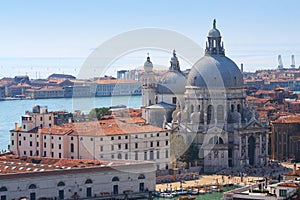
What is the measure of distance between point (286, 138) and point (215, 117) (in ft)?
10.9

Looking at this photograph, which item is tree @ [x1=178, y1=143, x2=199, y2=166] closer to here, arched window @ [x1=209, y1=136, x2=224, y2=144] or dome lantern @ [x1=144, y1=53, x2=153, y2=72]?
arched window @ [x1=209, y1=136, x2=224, y2=144]

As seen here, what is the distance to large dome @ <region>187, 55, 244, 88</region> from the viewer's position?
36031 millimetres

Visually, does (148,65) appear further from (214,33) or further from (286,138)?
(286,138)

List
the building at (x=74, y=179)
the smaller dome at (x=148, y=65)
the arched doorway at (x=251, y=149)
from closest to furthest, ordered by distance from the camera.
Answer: the building at (x=74, y=179), the arched doorway at (x=251, y=149), the smaller dome at (x=148, y=65)

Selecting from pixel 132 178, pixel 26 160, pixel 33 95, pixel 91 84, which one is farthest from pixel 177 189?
pixel 33 95

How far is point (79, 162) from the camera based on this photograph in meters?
28.0

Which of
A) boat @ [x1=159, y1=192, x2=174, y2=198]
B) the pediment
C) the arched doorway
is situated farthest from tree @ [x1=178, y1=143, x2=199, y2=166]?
boat @ [x1=159, y1=192, x2=174, y2=198]

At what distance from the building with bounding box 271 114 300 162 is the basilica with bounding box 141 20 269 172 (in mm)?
1091

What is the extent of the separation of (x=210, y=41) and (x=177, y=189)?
9.57 metres

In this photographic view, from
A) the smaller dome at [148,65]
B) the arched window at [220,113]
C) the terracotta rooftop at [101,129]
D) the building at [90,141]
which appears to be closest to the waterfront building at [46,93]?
the smaller dome at [148,65]

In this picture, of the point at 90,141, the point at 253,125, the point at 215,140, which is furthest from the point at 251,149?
the point at 90,141

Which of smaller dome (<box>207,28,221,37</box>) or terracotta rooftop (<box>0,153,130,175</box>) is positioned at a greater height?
smaller dome (<box>207,28,221,37</box>)

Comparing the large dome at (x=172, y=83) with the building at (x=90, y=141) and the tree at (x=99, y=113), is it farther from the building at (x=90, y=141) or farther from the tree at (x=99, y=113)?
the tree at (x=99, y=113)

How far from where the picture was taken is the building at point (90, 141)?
31141mm
